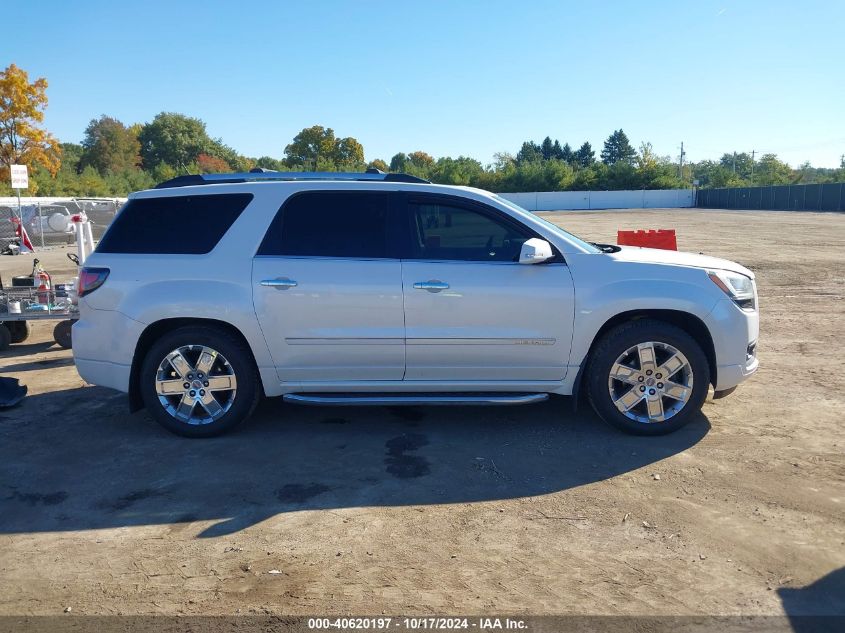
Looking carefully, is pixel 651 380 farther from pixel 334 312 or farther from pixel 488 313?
pixel 334 312

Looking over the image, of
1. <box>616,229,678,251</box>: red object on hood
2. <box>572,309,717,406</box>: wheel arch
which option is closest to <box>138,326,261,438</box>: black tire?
<box>572,309,717,406</box>: wheel arch

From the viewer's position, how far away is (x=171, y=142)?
284 feet

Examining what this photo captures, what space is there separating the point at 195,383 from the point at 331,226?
1598 mm

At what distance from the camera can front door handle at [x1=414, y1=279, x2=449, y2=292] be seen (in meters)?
A: 5.09

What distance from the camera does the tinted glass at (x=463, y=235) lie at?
5.23m

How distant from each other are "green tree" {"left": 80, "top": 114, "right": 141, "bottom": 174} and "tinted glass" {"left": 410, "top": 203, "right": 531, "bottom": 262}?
77942 millimetres

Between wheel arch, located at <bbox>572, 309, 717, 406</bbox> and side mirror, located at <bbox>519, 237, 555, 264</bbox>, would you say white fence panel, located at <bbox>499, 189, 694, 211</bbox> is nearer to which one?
wheel arch, located at <bbox>572, 309, 717, 406</bbox>

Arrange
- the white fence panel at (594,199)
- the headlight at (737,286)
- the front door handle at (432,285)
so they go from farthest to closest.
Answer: the white fence panel at (594,199) → the headlight at (737,286) → the front door handle at (432,285)

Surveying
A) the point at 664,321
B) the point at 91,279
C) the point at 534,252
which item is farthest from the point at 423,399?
the point at 91,279

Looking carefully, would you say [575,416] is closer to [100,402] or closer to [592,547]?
[592,547]

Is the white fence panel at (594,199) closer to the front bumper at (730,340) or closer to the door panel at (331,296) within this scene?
the front bumper at (730,340)

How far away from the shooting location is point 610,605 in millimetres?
3141

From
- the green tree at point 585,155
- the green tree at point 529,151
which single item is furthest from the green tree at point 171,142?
the green tree at point 585,155

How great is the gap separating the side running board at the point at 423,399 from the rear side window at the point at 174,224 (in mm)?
1404
